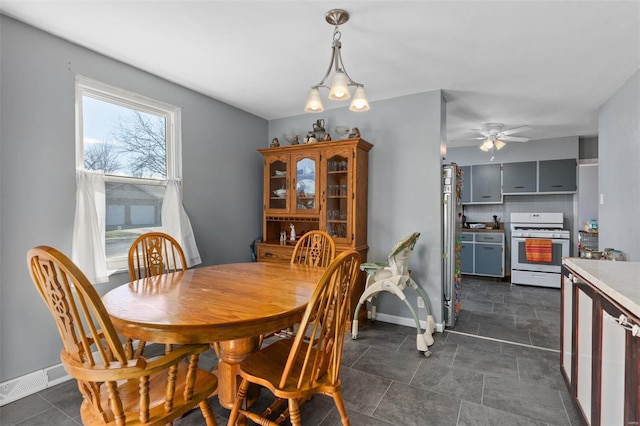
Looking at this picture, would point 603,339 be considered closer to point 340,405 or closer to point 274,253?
point 340,405

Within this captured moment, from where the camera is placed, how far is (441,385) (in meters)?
2.31

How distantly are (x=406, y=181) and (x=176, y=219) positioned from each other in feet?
7.80

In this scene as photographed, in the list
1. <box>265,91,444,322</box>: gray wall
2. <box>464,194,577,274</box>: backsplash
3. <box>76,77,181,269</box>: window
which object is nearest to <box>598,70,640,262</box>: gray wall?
<box>265,91,444,322</box>: gray wall

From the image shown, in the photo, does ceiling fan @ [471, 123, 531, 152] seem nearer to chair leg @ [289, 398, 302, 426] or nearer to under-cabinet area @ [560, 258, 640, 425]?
under-cabinet area @ [560, 258, 640, 425]

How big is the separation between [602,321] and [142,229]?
3278mm

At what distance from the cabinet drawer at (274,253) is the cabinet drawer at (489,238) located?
12.6ft

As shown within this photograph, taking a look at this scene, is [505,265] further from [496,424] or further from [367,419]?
[367,419]

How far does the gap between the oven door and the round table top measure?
4.60 meters

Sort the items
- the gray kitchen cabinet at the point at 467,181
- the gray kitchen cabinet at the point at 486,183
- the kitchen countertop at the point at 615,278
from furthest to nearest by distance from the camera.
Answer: the gray kitchen cabinet at the point at 467,181, the gray kitchen cabinet at the point at 486,183, the kitchen countertop at the point at 615,278

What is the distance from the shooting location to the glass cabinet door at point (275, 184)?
394 cm

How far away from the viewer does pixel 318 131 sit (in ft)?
12.5

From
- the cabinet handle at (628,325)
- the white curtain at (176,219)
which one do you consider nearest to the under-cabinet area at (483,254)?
the white curtain at (176,219)

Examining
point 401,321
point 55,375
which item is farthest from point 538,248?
point 55,375

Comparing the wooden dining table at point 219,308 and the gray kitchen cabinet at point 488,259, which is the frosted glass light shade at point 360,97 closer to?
the wooden dining table at point 219,308
